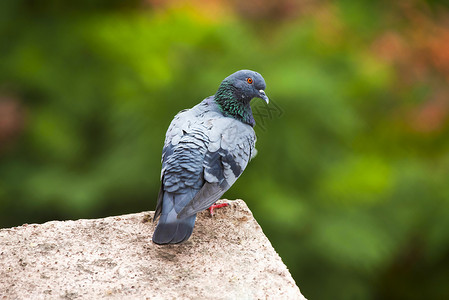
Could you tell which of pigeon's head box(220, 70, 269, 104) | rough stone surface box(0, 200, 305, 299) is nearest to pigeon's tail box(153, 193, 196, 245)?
rough stone surface box(0, 200, 305, 299)

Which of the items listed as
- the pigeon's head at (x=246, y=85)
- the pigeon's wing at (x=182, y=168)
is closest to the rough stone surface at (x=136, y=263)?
the pigeon's wing at (x=182, y=168)

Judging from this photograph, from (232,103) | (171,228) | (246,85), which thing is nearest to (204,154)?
(171,228)

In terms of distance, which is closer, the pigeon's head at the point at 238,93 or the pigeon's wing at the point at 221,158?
the pigeon's wing at the point at 221,158

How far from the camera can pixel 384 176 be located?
608cm

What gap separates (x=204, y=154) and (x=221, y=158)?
135 millimetres

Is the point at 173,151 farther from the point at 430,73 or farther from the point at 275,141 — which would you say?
the point at 430,73

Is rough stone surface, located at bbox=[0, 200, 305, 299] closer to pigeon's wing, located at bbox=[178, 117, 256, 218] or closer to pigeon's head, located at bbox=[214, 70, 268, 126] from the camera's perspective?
pigeon's wing, located at bbox=[178, 117, 256, 218]

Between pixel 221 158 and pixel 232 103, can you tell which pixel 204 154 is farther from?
pixel 232 103

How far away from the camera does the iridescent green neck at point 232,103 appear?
14.4 ft

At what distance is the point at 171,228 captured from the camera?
3.60 metres

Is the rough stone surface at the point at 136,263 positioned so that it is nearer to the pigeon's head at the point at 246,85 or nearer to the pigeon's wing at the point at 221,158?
the pigeon's wing at the point at 221,158

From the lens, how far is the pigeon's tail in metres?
3.56

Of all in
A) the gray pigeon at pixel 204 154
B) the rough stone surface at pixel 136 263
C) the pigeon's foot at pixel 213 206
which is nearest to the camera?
the rough stone surface at pixel 136 263

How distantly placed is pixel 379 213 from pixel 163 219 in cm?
346
